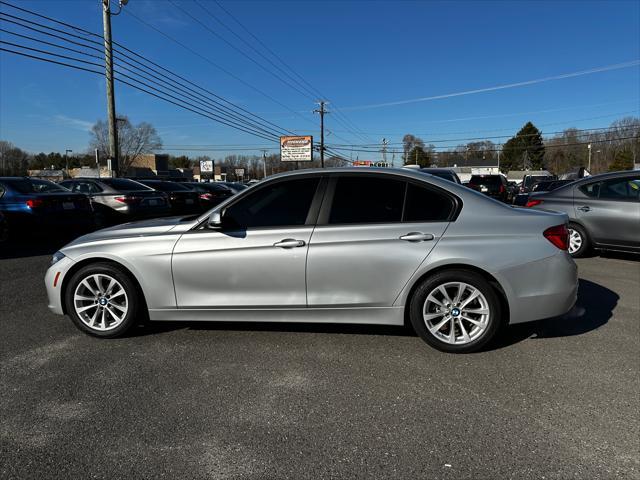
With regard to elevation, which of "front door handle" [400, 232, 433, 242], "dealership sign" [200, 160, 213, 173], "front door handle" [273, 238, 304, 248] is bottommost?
"front door handle" [273, 238, 304, 248]

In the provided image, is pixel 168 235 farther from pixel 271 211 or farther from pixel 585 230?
pixel 585 230

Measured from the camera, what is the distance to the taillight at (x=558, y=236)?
12.2 ft

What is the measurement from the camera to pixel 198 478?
227 cm

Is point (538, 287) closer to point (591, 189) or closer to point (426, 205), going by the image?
point (426, 205)

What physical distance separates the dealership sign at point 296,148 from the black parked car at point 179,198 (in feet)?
125

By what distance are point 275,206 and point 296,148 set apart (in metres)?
51.4

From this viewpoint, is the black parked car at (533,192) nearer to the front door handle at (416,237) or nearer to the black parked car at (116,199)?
the front door handle at (416,237)

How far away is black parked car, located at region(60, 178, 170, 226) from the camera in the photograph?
39.2 feet

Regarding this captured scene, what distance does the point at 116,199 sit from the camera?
11961 millimetres

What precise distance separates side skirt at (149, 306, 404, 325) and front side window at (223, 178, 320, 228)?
2.49ft

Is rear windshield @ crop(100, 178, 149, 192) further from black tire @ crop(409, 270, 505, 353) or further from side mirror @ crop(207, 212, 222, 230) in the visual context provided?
black tire @ crop(409, 270, 505, 353)

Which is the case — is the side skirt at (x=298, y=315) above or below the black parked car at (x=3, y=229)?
below

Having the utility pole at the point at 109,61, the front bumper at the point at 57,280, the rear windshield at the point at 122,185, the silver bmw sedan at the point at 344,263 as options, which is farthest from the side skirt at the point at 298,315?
the utility pole at the point at 109,61

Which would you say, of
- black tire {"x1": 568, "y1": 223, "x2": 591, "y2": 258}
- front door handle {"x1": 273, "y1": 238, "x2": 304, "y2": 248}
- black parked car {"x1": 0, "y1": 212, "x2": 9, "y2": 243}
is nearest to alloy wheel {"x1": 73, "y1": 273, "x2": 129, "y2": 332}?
front door handle {"x1": 273, "y1": 238, "x2": 304, "y2": 248}
